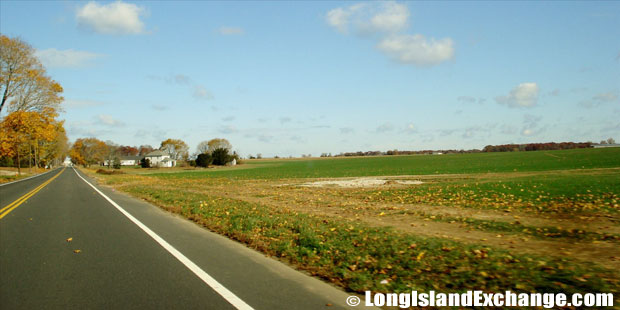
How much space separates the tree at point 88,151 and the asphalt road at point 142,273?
504 feet

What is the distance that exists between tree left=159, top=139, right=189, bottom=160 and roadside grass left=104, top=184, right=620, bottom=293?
17097 cm

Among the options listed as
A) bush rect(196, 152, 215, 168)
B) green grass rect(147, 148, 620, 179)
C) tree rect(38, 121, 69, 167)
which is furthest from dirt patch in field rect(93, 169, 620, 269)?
bush rect(196, 152, 215, 168)

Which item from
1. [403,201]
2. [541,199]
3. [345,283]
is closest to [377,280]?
[345,283]

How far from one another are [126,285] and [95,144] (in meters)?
170

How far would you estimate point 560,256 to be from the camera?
22.4ft

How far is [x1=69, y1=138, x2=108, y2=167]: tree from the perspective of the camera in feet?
481

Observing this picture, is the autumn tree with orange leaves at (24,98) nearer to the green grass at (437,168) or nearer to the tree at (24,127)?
the tree at (24,127)

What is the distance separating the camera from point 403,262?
6852 millimetres

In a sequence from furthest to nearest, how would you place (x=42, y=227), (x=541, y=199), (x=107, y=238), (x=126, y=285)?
(x=541, y=199) < (x=42, y=227) < (x=107, y=238) < (x=126, y=285)

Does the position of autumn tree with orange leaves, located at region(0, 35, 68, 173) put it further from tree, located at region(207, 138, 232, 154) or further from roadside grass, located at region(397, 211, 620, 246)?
tree, located at region(207, 138, 232, 154)

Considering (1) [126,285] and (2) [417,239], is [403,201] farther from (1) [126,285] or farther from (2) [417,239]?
(1) [126,285]

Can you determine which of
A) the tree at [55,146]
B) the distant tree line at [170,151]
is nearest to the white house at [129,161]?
the distant tree line at [170,151]

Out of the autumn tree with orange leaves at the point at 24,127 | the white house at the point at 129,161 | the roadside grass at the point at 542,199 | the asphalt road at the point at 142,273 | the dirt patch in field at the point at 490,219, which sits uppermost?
the autumn tree with orange leaves at the point at 24,127

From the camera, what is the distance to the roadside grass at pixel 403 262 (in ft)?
18.4
